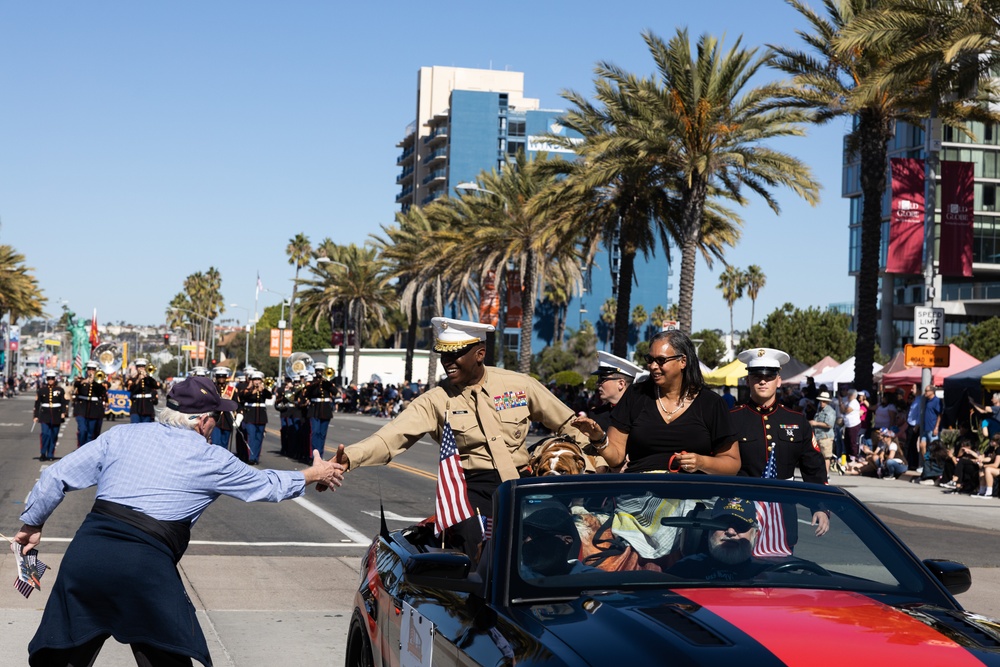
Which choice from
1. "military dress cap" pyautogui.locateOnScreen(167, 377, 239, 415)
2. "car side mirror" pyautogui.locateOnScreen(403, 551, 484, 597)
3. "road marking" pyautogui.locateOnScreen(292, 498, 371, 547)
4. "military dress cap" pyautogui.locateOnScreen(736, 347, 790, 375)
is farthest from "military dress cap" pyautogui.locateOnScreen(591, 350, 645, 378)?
"car side mirror" pyautogui.locateOnScreen(403, 551, 484, 597)

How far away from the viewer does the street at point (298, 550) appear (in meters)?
8.33

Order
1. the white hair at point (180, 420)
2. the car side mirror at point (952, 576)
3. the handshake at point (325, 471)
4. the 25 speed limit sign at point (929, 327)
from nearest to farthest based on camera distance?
the car side mirror at point (952, 576)
the white hair at point (180, 420)
the handshake at point (325, 471)
the 25 speed limit sign at point (929, 327)

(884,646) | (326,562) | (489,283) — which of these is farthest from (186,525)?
(489,283)

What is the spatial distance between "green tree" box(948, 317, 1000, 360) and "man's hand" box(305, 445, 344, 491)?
6598cm

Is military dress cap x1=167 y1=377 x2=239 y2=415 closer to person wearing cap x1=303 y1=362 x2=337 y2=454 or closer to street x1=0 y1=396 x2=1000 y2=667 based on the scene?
street x1=0 y1=396 x2=1000 y2=667

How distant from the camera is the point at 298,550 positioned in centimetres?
1274

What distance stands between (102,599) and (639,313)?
353 feet

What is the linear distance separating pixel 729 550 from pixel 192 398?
7.60 feet

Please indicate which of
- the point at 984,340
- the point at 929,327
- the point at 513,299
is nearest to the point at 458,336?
the point at 929,327

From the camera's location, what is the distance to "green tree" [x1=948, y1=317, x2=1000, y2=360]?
Answer: 68.1 metres

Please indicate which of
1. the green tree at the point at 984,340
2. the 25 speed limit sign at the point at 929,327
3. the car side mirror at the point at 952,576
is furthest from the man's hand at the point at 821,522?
the green tree at the point at 984,340

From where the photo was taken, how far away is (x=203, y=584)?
10.4 m

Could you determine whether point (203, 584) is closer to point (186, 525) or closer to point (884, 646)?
point (186, 525)

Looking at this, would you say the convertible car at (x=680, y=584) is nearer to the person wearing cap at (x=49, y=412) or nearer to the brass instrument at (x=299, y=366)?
the person wearing cap at (x=49, y=412)
